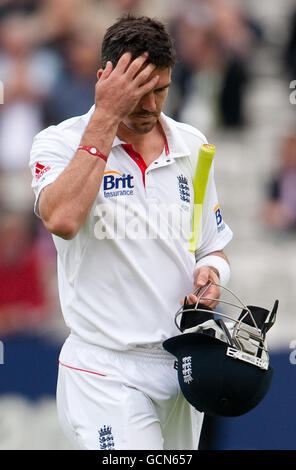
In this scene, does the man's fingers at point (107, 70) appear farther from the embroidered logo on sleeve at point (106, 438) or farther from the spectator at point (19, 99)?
the spectator at point (19, 99)

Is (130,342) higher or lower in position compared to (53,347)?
higher

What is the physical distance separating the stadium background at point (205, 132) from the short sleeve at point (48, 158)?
2941 millimetres

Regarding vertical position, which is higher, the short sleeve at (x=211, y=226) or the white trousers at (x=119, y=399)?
the short sleeve at (x=211, y=226)

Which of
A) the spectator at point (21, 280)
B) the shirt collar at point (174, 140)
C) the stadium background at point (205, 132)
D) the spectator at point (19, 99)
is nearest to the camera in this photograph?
the shirt collar at point (174, 140)

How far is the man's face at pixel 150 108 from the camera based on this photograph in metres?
3.47

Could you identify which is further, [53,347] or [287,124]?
[287,124]

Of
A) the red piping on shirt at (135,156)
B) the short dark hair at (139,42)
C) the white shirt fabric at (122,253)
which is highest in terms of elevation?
the short dark hair at (139,42)

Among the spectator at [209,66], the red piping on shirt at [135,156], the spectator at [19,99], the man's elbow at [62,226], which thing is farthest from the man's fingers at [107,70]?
the spectator at [209,66]

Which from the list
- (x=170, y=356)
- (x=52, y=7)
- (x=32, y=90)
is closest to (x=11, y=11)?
(x=52, y=7)

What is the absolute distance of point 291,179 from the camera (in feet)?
24.4

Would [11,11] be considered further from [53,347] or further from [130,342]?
[130,342]

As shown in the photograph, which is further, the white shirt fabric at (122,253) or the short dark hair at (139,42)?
the white shirt fabric at (122,253)

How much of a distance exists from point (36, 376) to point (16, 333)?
0.35m

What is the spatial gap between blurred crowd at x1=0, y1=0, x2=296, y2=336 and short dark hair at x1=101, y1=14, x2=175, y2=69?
354 centimetres
